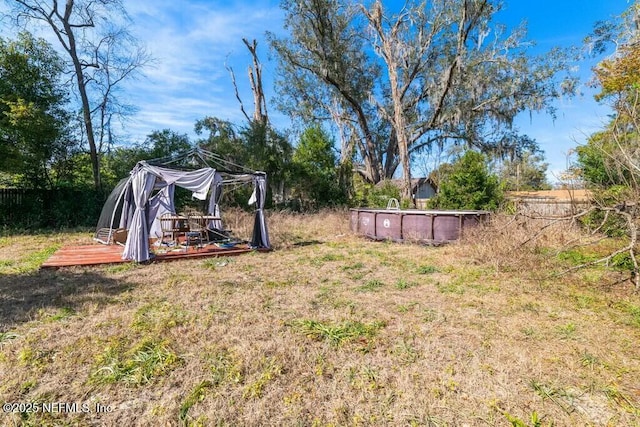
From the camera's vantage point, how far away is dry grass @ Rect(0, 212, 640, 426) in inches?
87.1

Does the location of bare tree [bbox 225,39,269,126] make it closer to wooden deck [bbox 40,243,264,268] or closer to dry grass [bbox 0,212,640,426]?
wooden deck [bbox 40,243,264,268]

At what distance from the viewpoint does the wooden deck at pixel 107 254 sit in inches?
254

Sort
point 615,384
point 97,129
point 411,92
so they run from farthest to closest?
point 411,92 → point 97,129 → point 615,384

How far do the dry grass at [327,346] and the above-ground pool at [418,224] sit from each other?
2.62 meters

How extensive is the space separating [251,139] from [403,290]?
43.2 feet

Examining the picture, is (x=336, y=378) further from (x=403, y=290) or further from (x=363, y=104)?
(x=363, y=104)

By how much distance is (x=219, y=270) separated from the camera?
249 inches

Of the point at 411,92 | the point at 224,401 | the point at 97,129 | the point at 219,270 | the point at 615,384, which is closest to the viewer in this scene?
the point at 224,401

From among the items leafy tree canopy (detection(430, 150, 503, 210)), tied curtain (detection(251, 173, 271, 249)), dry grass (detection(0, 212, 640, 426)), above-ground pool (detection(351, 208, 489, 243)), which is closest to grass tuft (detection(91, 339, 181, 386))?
dry grass (detection(0, 212, 640, 426))

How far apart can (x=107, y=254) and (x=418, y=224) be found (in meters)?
8.01

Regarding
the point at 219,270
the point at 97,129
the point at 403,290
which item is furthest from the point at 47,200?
the point at 403,290

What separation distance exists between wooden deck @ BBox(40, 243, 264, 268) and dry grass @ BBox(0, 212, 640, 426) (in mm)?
530

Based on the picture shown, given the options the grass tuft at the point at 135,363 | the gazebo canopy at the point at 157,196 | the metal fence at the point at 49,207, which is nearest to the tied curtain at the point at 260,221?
→ the gazebo canopy at the point at 157,196

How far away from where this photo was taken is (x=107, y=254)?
289 inches
